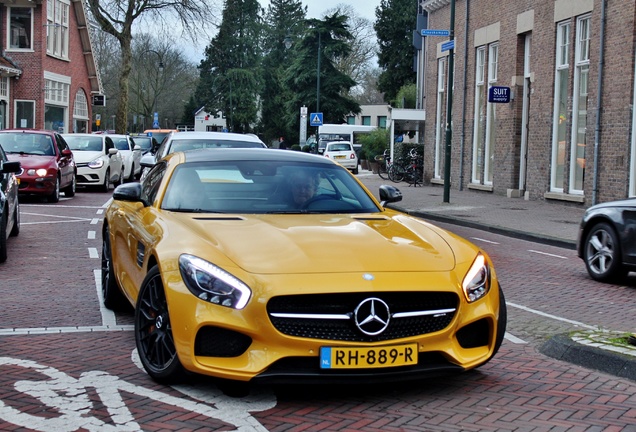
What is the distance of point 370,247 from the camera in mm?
5391

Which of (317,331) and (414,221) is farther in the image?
(414,221)

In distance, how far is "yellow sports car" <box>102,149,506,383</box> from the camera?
486cm

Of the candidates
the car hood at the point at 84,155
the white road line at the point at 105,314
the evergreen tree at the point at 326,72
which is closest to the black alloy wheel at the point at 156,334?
the white road line at the point at 105,314

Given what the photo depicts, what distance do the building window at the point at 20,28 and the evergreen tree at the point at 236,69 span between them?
47.4m

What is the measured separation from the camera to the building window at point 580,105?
890 inches

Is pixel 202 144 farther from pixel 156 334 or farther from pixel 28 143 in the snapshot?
pixel 156 334

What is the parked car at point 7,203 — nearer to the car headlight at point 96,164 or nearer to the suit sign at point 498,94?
the car headlight at point 96,164

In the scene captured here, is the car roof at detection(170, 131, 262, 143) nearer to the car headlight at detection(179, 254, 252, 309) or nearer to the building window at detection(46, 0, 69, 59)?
the car headlight at detection(179, 254, 252, 309)

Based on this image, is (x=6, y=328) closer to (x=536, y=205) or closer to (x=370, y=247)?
(x=370, y=247)

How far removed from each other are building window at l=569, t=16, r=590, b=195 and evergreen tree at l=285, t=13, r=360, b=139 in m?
48.8

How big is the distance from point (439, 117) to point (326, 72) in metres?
A: 38.5

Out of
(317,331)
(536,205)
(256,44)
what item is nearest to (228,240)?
(317,331)

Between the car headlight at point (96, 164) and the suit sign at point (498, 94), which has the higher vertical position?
the suit sign at point (498, 94)

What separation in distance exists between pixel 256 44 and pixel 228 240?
92.9 metres
